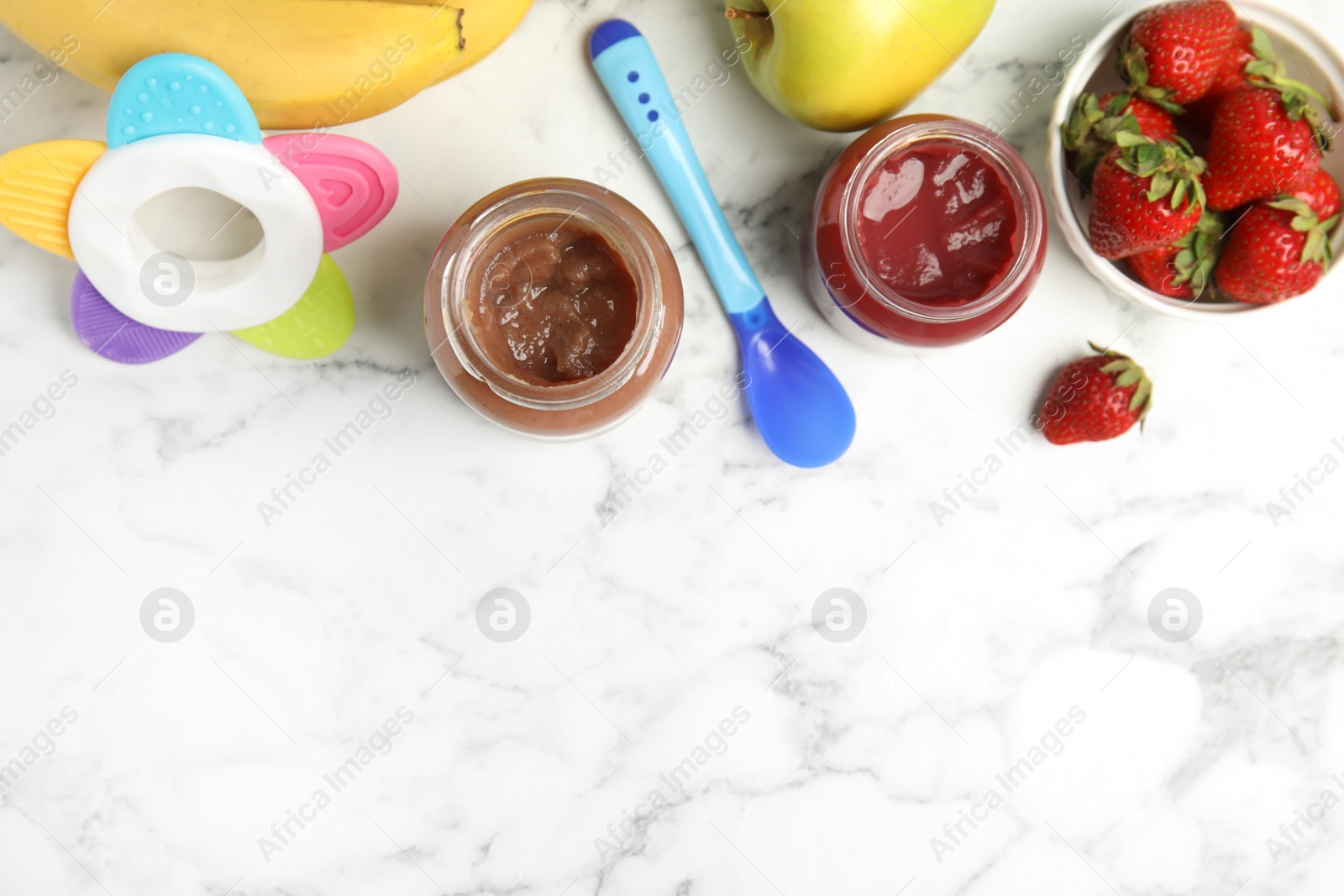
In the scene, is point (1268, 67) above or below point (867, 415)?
above

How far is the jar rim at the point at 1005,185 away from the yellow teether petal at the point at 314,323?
1.39ft

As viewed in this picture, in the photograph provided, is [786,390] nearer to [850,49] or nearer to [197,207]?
[850,49]

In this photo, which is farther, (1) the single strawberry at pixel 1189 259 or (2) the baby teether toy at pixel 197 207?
(1) the single strawberry at pixel 1189 259

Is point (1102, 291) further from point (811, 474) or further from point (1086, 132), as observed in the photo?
point (811, 474)

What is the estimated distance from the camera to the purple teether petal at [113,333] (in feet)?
2.44

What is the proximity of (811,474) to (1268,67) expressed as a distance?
488 mm

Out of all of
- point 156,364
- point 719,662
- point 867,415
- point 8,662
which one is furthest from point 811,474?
point 8,662

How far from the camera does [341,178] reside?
26.9 inches

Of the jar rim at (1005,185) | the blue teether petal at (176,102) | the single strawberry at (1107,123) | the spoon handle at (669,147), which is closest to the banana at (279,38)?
the blue teether petal at (176,102)

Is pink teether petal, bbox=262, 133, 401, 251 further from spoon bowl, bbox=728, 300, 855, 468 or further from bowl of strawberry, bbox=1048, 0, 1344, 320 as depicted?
bowl of strawberry, bbox=1048, 0, 1344, 320

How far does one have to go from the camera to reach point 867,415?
0.81 m

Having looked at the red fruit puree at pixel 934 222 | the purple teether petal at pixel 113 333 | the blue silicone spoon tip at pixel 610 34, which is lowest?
the purple teether petal at pixel 113 333

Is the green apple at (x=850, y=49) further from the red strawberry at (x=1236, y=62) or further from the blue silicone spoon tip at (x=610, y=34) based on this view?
the red strawberry at (x=1236, y=62)

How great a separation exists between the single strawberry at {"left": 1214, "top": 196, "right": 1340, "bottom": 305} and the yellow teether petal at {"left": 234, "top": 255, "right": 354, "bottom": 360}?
745 millimetres
